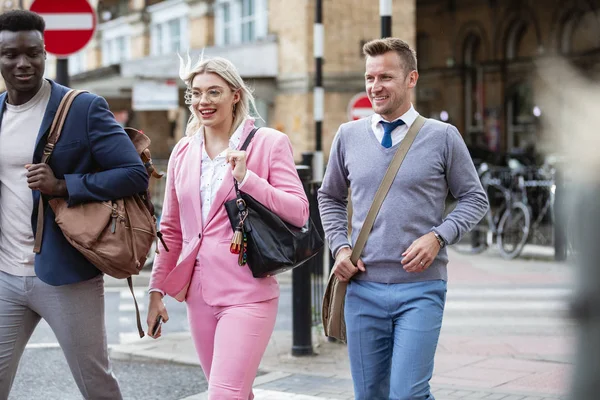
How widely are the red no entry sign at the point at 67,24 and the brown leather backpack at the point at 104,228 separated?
4.33 m

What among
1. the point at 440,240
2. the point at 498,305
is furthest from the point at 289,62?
the point at 440,240

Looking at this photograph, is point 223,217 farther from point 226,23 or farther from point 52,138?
point 226,23

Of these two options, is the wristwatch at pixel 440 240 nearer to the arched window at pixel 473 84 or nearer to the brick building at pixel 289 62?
the brick building at pixel 289 62

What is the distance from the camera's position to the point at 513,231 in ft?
49.8

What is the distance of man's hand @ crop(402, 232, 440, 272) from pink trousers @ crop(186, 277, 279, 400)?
23.6 inches

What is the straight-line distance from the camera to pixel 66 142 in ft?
12.6

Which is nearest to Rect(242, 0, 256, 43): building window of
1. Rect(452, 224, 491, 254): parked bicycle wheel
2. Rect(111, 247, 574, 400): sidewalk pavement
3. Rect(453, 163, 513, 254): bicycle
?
Rect(453, 163, 513, 254): bicycle

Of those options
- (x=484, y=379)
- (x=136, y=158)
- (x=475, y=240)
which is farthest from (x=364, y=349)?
(x=475, y=240)

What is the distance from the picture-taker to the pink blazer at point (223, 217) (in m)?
3.89

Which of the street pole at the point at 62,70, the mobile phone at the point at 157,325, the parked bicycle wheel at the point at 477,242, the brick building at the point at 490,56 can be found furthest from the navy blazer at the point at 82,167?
the brick building at the point at 490,56

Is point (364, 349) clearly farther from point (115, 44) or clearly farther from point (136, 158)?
point (115, 44)

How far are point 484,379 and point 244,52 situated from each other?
19.6m

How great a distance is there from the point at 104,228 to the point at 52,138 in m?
0.41

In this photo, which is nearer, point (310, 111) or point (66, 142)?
point (66, 142)
